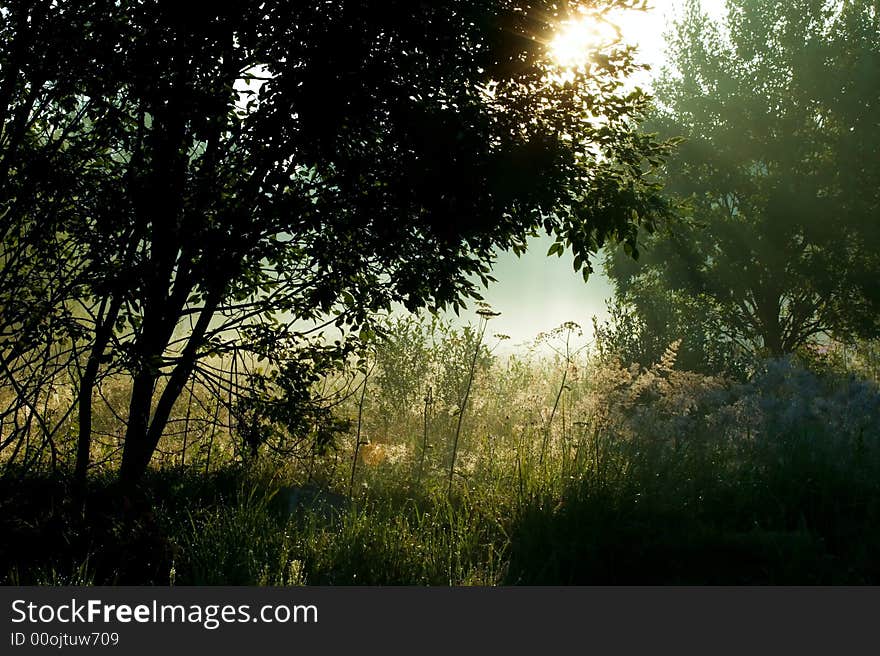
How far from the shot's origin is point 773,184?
14.5 meters

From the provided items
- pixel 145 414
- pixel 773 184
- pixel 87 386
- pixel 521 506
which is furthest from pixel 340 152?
pixel 773 184

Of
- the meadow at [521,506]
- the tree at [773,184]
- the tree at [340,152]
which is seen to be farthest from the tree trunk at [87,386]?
the tree at [773,184]

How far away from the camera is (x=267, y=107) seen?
452 cm

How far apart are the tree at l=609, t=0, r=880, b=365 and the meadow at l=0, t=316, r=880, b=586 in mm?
6658

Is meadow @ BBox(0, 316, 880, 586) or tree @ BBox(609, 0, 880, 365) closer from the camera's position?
meadow @ BBox(0, 316, 880, 586)

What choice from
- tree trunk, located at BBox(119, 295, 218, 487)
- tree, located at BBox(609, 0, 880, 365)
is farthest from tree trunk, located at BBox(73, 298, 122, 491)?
tree, located at BBox(609, 0, 880, 365)

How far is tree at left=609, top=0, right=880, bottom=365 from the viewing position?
14023 millimetres

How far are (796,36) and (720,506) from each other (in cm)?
1291

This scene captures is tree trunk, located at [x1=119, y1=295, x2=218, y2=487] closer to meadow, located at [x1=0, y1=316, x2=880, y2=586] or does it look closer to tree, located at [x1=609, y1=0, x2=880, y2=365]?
meadow, located at [x1=0, y1=316, x2=880, y2=586]

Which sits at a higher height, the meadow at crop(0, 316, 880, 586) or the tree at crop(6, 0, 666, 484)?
the tree at crop(6, 0, 666, 484)

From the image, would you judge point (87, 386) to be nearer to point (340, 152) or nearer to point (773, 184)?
point (340, 152)

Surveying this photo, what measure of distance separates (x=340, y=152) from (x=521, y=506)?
124 inches

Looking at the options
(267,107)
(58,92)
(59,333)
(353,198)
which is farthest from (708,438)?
(58,92)

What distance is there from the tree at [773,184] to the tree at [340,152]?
29.8ft
